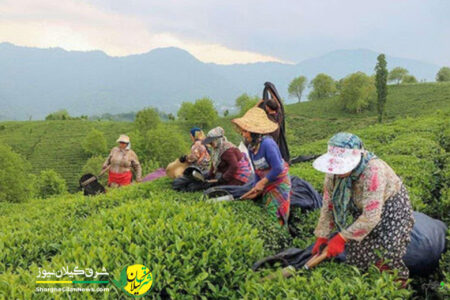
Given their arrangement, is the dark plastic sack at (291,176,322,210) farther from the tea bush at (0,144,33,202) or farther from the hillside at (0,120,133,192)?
the hillside at (0,120,133,192)

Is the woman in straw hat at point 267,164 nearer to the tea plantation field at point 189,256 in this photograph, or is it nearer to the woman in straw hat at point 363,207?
the tea plantation field at point 189,256

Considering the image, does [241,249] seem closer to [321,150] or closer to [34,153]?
[321,150]

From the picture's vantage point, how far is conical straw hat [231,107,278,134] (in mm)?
4320

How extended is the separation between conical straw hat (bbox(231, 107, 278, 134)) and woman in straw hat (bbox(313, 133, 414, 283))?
4.39 ft

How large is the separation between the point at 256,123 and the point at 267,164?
0.59 m

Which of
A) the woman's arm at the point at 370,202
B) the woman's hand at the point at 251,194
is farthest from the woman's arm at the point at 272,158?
the woman's arm at the point at 370,202

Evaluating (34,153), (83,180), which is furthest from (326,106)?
(83,180)

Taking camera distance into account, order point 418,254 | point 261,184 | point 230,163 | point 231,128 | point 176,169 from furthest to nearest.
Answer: point 231,128, point 176,169, point 230,163, point 261,184, point 418,254

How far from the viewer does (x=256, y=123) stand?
174 inches

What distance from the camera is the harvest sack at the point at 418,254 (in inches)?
129

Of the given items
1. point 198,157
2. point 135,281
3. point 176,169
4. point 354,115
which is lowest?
point 354,115

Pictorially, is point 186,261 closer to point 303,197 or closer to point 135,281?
point 135,281

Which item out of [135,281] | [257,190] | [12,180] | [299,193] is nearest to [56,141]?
[12,180]

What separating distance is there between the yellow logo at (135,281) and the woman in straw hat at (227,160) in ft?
9.46
